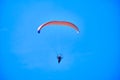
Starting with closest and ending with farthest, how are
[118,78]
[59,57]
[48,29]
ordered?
[59,57], [48,29], [118,78]

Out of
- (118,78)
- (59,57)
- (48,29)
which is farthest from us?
(118,78)

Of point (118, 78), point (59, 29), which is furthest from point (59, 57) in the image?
point (118, 78)

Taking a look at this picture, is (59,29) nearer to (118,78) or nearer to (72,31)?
(72,31)

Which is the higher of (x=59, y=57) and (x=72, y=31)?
(x=72, y=31)

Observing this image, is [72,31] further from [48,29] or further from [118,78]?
[118,78]

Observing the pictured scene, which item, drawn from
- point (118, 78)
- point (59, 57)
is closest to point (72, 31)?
point (59, 57)

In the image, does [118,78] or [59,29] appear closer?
[59,29]

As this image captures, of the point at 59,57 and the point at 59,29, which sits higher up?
the point at 59,29

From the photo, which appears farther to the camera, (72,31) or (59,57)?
(72,31)
